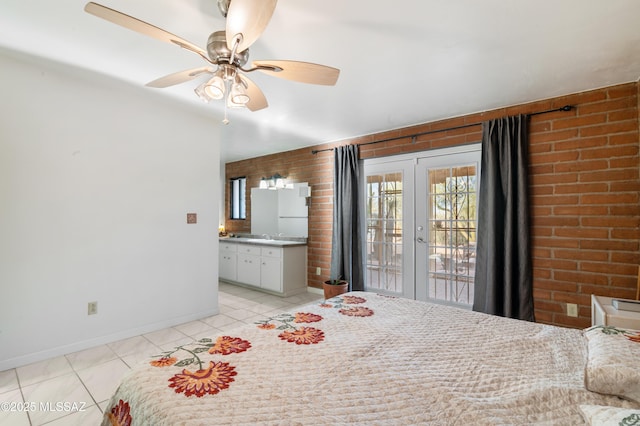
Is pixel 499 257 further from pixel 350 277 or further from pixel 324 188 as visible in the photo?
pixel 324 188

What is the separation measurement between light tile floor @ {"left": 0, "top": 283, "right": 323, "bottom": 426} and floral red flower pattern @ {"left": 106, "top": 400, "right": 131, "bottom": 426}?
2.86ft

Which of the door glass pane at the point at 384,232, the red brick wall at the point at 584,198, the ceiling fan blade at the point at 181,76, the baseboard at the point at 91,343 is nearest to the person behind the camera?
the ceiling fan blade at the point at 181,76

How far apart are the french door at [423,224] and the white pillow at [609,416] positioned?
102 inches

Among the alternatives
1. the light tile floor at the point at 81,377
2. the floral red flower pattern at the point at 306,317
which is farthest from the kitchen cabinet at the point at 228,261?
the floral red flower pattern at the point at 306,317

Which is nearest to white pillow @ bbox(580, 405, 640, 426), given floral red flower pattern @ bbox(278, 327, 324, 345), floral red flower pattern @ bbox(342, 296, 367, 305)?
floral red flower pattern @ bbox(278, 327, 324, 345)

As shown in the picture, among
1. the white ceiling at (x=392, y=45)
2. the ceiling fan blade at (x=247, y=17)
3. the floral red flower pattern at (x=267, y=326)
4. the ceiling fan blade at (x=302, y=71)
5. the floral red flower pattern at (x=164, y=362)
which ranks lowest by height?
the floral red flower pattern at (x=267, y=326)

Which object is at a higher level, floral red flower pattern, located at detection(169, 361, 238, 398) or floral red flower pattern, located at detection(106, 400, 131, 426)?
floral red flower pattern, located at detection(169, 361, 238, 398)

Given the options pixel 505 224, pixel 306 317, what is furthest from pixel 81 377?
pixel 505 224

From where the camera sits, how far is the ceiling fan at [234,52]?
3.93 ft

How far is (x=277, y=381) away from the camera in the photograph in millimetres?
1045

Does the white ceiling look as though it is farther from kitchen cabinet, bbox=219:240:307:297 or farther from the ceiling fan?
kitchen cabinet, bbox=219:240:307:297

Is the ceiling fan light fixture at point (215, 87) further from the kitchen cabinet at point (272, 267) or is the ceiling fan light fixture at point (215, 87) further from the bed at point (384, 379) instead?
the kitchen cabinet at point (272, 267)

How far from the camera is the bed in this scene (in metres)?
0.88

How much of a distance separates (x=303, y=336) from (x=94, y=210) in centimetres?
241
